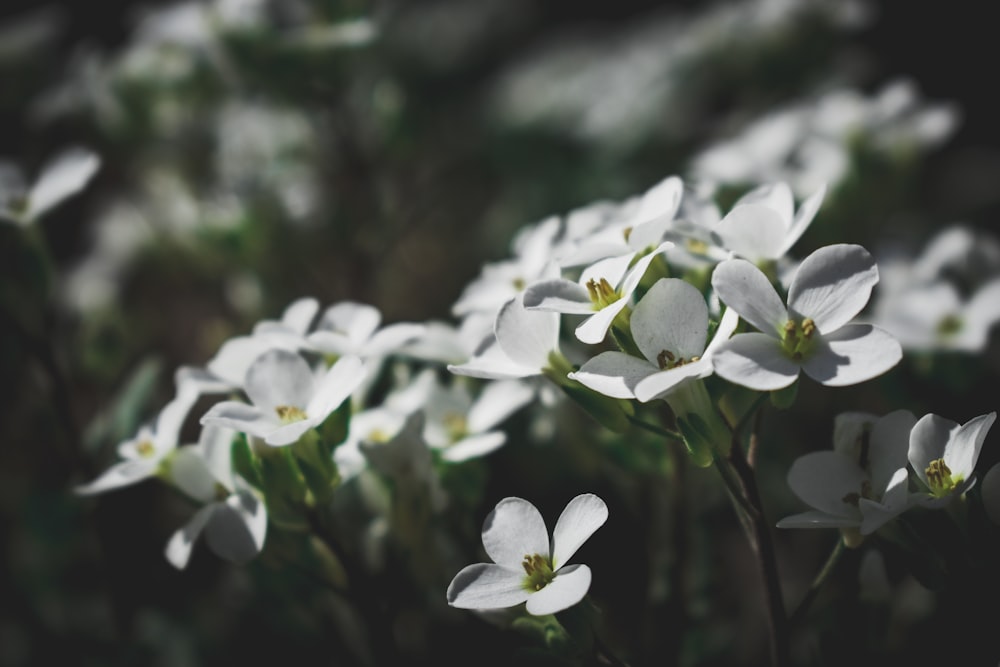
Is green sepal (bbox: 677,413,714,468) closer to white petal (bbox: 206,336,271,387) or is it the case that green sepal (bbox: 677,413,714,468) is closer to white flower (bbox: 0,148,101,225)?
white petal (bbox: 206,336,271,387)

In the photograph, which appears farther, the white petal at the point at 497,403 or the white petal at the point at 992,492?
the white petal at the point at 497,403

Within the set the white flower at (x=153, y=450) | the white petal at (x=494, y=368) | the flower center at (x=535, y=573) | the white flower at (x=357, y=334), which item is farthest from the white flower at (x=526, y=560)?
the white flower at (x=153, y=450)

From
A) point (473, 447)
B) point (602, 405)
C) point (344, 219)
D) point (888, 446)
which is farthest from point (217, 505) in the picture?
point (344, 219)

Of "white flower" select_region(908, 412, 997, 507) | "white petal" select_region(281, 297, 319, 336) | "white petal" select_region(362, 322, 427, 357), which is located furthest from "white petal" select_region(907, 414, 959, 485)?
"white petal" select_region(281, 297, 319, 336)

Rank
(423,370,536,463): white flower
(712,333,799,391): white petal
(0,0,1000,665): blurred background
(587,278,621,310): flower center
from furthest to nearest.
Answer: (0,0,1000,665): blurred background, (423,370,536,463): white flower, (587,278,621,310): flower center, (712,333,799,391): white petal

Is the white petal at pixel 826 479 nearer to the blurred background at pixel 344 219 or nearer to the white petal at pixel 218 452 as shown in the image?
the blurred background at pixel 344 219

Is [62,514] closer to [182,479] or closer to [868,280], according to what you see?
[182,479]

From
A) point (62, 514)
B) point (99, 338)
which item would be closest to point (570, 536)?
point (62, 514)

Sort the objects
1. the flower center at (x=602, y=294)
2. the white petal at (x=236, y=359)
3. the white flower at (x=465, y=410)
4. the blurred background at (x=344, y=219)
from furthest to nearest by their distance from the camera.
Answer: the blurred background at (x=344, y=219) → the white flower at (x=465, y=410) → the white petal at (x=236, y=359) → the flower center at (x=602, y=294)
